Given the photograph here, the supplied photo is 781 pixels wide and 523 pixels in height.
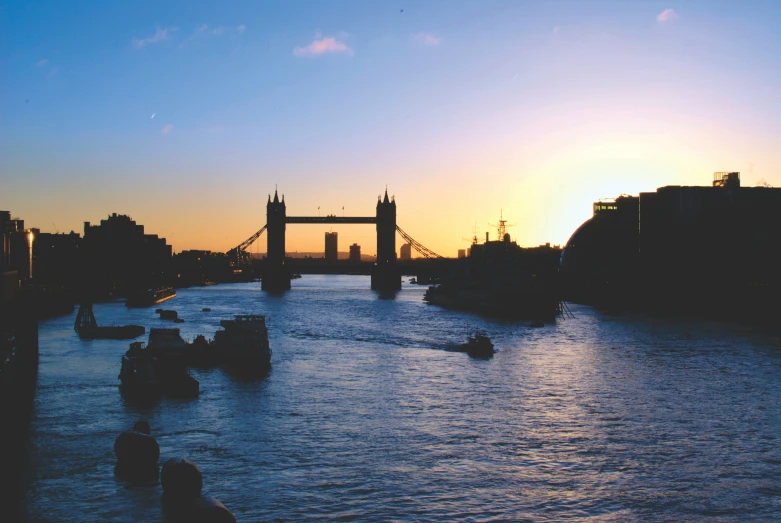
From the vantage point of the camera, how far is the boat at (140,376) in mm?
37188

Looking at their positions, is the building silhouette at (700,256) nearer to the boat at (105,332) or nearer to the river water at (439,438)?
the river water at (439,438)

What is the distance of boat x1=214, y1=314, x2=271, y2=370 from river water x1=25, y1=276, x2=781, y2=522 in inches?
58.0

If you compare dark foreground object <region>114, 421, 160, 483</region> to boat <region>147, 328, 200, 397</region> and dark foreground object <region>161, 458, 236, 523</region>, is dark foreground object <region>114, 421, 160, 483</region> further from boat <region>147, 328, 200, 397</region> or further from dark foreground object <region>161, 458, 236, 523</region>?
boat <region>147, 328, 200, 397</region>

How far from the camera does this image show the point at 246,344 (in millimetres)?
48906

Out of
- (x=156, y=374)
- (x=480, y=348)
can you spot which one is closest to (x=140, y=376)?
(x=156, y=374)

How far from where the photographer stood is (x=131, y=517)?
20.4 meters

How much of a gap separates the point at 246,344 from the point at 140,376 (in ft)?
36.5

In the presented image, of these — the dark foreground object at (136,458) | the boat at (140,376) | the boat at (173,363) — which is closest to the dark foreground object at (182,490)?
the dark foreground object at (136,458)

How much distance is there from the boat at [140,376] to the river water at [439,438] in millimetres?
996

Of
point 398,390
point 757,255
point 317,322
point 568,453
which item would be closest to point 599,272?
point 757,255

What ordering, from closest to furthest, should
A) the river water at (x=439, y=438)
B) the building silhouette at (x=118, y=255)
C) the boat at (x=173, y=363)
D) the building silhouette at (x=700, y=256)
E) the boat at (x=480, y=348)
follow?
1. the river water at (x=439, y=438)
2. the boat at (x=173, y=363)
3. the boat at (x=480, y=348)
4. the building silhouette at (x=700, y=256)
5. the building silhouette at (x=118, y=255)

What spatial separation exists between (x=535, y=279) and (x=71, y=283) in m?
97.3

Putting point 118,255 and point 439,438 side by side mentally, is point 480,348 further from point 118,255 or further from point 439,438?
point 118,255

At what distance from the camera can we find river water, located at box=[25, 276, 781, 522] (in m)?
21.5
